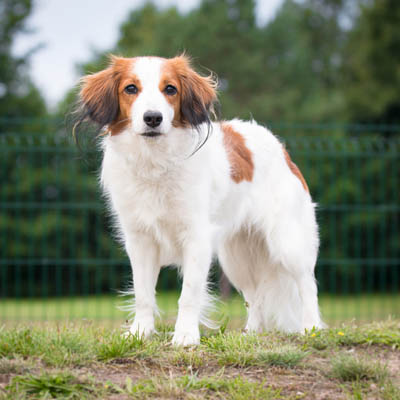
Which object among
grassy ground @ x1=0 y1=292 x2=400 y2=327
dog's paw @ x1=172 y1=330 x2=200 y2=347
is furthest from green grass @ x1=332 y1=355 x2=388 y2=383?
grassy ground @ x1=0 y1=292 x2=400 y2=327

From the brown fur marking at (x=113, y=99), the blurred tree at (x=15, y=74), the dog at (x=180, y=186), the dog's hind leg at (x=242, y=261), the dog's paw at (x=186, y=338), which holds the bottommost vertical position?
the dog's paw at (x=186, y=338)

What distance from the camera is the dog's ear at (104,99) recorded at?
12.5 feet

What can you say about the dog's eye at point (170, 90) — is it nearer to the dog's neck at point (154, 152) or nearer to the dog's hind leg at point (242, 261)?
the dog's neck at point (154, 152)

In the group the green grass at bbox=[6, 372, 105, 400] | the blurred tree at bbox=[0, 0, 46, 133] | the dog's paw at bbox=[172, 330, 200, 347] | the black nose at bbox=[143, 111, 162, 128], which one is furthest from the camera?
the blurred tree at bbox=[0, 0, 46, 133]

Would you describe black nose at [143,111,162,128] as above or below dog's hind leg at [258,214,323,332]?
above

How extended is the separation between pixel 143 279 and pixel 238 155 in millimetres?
1167

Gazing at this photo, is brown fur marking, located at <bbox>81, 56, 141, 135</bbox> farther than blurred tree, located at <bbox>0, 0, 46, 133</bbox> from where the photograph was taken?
No

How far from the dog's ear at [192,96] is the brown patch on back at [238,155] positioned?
44 cm

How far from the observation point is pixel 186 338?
3.67 meters

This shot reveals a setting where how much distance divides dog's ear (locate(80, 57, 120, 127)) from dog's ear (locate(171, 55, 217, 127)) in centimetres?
41

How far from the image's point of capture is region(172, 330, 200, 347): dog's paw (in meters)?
3.63

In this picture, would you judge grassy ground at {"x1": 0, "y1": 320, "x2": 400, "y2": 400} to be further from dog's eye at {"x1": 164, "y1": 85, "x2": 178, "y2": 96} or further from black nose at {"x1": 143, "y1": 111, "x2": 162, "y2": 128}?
dog's eye at {"x1": 164, "y1": 85, "x2": 178, "y2": 96}

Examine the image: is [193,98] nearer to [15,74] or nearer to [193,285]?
[193,285]

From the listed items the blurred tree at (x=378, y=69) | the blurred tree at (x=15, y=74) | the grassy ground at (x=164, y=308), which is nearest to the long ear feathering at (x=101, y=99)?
the grassy ground at (x=164, y=308)
